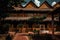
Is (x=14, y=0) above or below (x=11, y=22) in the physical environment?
above

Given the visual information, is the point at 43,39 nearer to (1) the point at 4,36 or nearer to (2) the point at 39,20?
(1) the point at 4,36

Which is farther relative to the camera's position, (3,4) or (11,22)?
(11,22)

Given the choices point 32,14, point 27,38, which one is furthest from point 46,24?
point 27,38

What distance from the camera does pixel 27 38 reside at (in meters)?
21.0

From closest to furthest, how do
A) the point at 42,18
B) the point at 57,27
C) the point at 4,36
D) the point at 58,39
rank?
1. the point at 58,39
2. the point at 4,36
3. the point at 57,27
4. the point at 42,18

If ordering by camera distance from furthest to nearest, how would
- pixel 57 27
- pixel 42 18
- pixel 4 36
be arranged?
pixel 42 18
pixel 57 27
pixel 4 36

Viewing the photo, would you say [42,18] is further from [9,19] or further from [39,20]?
[9,19]

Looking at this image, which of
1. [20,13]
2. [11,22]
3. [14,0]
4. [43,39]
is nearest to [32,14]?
[20,13]

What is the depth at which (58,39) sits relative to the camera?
18547mm

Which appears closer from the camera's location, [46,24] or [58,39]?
[58,39]

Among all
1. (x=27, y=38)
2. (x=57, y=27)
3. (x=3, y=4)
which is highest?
(x=3, y=4)

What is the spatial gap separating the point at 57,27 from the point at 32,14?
6449 millimetres

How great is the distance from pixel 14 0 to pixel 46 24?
42.0ft

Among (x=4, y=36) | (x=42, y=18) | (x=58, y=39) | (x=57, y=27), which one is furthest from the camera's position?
(x=42, y=18)
